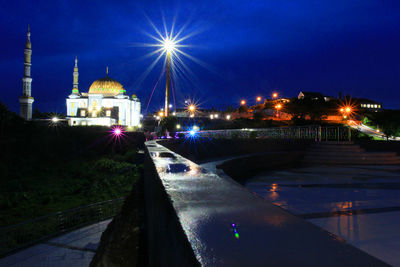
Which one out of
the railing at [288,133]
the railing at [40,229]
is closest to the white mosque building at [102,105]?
the railing at [40,229]

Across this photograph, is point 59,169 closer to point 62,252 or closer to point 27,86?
point 62,252

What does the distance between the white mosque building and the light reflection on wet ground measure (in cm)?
6878

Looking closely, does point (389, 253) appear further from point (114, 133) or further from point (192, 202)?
point (114, 133)

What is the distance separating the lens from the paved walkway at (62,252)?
10992 millimetres

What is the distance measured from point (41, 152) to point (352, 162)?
44995 millimetres

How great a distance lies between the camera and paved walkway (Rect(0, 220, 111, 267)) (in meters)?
11.0

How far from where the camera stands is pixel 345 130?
18.2 m

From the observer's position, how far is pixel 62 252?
1177 centimetres

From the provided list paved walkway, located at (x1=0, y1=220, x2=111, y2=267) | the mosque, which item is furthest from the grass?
the mosque

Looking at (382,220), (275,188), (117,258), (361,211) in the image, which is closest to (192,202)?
(117,258)

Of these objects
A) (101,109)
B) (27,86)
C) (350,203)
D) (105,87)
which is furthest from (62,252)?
(105,87)

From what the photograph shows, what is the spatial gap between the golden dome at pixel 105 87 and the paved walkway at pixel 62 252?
72606mm

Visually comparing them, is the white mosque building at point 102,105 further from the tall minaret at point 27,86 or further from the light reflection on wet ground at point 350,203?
the light reflection on wet ground at point 350,203

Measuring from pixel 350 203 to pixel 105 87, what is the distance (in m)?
82.8
